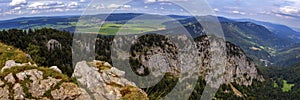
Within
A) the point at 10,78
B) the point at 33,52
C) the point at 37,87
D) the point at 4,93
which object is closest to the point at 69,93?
the point at 37,87

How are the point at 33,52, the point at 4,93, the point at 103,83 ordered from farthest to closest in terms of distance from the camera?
the point at 33,52 → the point at 103,83 → the point at 4,93

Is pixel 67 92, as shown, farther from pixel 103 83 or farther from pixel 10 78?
pixel 103 83

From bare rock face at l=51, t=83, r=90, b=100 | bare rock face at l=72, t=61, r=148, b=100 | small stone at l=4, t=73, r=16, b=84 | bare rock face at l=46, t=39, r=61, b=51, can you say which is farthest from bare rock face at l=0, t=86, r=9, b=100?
bare rock face at l=46, t=39, r=61, b=51

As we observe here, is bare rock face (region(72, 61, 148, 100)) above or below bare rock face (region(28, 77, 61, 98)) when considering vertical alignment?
below

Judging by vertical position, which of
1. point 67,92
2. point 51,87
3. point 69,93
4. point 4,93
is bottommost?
point 69,93

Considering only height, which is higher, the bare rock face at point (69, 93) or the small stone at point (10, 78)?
the small stone at point (10, 78)

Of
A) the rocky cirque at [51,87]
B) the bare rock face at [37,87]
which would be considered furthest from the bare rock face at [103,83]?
the bare rock face at [37,87]

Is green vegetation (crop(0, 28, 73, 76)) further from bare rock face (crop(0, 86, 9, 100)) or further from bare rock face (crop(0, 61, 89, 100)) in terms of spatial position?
bare rock face (crop(0, 86, 9, 100))

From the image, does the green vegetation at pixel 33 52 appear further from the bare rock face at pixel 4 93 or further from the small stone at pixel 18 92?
the small stone at pixel 18 92
